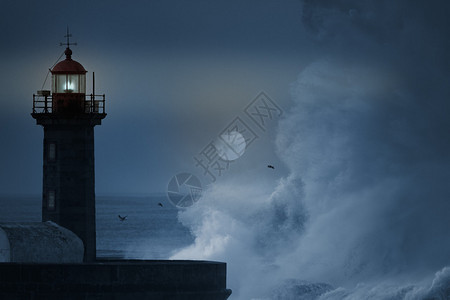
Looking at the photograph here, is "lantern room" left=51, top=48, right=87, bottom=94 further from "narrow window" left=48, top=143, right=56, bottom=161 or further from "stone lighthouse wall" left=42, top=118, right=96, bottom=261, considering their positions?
"narrow window" left=48, top=143, right=56, bottom=161

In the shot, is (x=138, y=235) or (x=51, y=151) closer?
(x=51, y=151)

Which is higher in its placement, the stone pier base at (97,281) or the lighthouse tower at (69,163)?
the lighthouse tower at (69,163)

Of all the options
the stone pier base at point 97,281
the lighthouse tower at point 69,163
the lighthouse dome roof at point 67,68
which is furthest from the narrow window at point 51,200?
the stone pier base at point 97,281

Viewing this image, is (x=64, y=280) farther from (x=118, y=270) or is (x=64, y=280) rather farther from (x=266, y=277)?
(x=266, y=277)

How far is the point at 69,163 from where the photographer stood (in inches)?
1124

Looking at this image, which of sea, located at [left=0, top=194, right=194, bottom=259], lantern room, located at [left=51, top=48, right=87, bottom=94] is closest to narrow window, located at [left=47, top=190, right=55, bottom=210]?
lantern room, located at [left=51, top=48, right=87, bottom=94]

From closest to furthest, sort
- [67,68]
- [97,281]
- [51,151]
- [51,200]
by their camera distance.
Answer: [97,281] → [51,200] → [51,151] → [67,68]

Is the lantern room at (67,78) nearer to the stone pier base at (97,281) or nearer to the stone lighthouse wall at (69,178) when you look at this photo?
the stone lighthouse wall at (69,178)

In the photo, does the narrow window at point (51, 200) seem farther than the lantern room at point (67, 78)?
No

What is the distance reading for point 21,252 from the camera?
83.3 feet

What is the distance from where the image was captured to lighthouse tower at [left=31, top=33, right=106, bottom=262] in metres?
28.4

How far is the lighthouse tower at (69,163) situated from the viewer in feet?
93.3

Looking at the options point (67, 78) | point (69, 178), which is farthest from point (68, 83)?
point (69, 178)

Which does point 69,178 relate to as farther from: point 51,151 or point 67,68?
point 67,68
